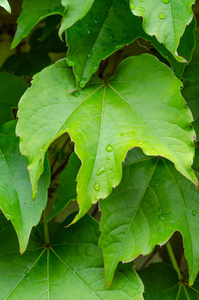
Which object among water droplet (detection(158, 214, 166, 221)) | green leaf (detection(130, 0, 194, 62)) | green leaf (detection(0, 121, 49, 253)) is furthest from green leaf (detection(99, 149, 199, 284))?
green leaf (detection(130, 0, 194, 62))

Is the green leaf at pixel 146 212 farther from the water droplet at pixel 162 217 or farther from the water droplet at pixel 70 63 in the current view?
the water droplet at pixel 70 63

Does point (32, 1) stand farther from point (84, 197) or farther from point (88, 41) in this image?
point (84, 197)

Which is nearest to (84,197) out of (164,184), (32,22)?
(164,184)

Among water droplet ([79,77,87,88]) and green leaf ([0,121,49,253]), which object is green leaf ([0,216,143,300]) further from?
water droplet ([79,77,87,88])

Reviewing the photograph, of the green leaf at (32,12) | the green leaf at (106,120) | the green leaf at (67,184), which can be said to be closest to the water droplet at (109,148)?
the green leaf at (106,120)

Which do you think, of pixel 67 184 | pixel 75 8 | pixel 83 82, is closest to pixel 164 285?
pixel 67 184
